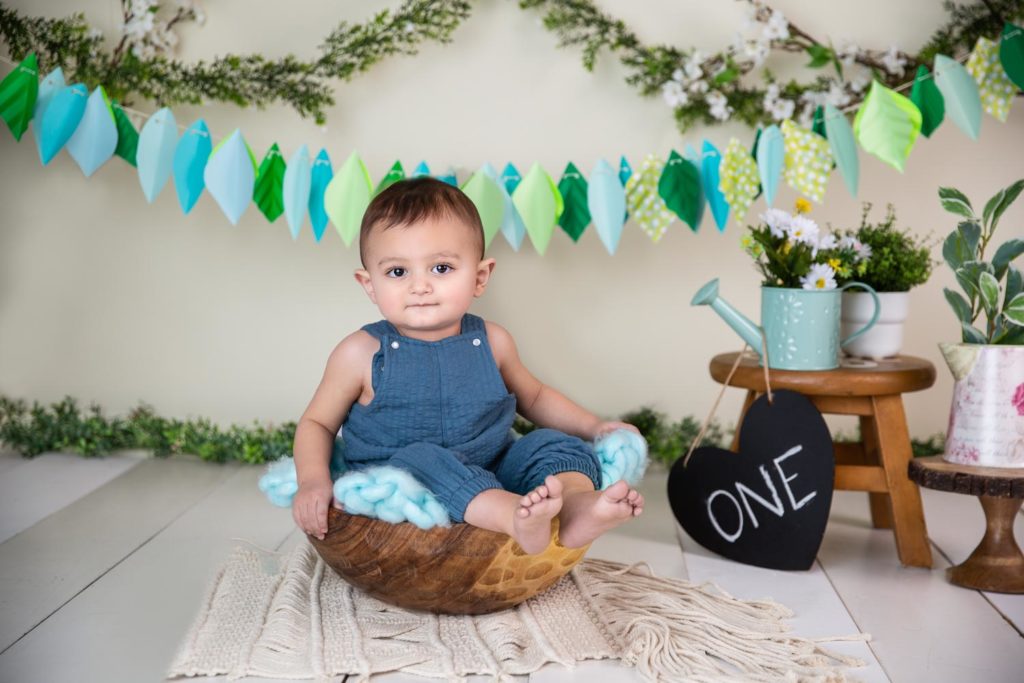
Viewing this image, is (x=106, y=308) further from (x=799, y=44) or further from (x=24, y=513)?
(x=799, y=44)

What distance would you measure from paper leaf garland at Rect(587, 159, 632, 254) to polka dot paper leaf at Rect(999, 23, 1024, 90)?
2.47 ft

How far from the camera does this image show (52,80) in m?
2.02

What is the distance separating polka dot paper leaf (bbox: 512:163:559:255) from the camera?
2.04 metres

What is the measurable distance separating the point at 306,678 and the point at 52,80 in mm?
1367

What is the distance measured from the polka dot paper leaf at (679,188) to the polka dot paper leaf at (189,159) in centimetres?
92

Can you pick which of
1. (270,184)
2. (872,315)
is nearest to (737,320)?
(872,315)

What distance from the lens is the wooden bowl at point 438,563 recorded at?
1.33 metres

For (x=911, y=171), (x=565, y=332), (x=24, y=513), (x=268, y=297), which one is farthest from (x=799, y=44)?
(x=24, y=513)

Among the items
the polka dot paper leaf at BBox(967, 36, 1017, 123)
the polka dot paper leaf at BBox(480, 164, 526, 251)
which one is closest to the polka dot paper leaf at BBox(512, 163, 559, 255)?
Answer: the polka dot paper leaf at BBox(480, 164, 526, 251)

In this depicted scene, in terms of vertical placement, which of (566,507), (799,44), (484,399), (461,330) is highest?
(799,44)

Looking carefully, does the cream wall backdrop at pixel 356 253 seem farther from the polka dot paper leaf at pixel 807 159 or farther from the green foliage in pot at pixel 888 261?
the green foliage in pot at pixel 888 261

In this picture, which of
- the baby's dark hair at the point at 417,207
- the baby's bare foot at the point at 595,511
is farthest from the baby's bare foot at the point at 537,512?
the baby's dark hair at the point at 417,207

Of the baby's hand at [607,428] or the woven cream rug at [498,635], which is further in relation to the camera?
the baby's hand at [607,428]

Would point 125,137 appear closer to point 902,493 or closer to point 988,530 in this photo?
point 902,493
